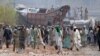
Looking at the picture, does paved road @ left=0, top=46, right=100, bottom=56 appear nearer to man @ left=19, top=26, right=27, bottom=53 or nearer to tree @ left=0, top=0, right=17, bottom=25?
man @ left=19, top=26, right=27, bottom=53

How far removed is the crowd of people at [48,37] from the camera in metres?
8.92

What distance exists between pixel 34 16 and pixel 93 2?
107 cm

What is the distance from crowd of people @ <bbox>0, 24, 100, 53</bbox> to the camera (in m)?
8.92

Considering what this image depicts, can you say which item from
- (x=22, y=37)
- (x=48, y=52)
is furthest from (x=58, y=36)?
(x=22, y=37)

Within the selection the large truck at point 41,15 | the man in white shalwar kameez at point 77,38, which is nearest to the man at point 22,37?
the large truck at point 41,15

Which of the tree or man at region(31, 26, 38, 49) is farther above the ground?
the tree

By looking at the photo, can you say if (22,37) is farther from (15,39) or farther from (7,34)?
(7,34)

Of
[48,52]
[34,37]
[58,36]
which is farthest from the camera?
[34,37]

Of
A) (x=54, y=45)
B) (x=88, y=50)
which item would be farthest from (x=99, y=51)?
(x=54, y=45)

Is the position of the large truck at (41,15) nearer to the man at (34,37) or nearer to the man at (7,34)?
the man at (34,37)

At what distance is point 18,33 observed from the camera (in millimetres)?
8922

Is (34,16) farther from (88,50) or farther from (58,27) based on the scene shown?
(88,50)

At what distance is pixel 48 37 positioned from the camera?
900cm

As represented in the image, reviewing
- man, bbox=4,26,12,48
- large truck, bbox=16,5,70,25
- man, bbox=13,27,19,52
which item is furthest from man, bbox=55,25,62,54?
man, bbox=4,26,12,48
